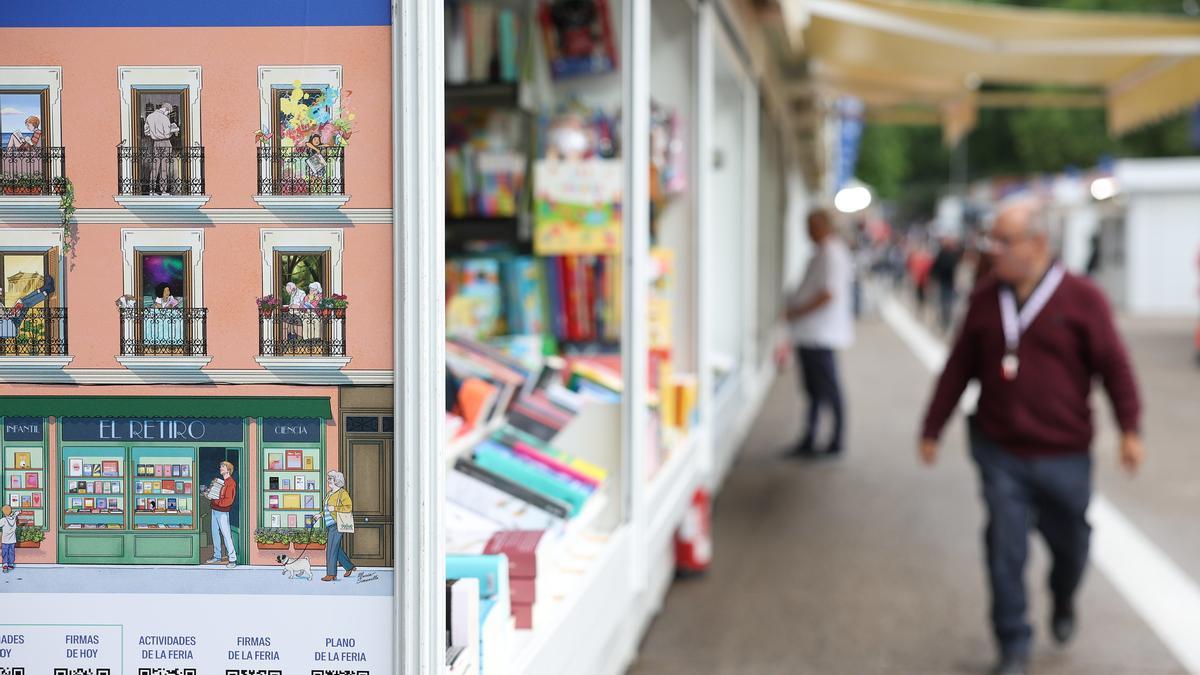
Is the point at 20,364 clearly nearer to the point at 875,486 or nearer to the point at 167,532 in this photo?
the point at 167,532

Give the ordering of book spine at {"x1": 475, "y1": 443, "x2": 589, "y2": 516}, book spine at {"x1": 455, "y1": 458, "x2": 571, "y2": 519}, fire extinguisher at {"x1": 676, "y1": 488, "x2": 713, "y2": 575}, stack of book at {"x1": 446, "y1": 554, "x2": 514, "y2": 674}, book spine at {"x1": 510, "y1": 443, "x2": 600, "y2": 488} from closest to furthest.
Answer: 1. stack of book at {"x1": 446, "y1": 554, "x2": 514, "y2": 674}
2. book spine at {"x1": 455, "y1": 458, "x2": 571, "y2": 519}
3. book spine at {"x1": 475, "y1": 443, "x2": 589, "y2": 516}
4. book spine at {"x1": 510, "y1": 443, "x2": 600, "y2": 488}
5. fire extinguisher at {"x1": 676, "y1": 488, "x2": 713, "y2": 575}

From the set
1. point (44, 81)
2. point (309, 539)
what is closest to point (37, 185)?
point (44, 81)

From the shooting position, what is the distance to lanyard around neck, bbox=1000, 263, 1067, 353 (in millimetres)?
4922

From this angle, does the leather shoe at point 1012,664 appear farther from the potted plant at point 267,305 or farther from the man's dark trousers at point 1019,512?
the potted plant at point 267,305

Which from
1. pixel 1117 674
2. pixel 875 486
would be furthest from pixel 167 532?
pixel 875 486

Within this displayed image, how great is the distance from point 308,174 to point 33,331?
0.55 meters

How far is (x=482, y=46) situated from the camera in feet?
19.5

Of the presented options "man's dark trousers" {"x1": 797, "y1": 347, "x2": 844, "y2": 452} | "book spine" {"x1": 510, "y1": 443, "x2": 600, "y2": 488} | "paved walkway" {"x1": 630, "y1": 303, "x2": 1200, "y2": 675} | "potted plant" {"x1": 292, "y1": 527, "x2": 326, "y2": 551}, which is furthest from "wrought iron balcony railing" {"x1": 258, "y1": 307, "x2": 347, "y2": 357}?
"man's dark trousers" {"x1": 797, "y1": 347, "x2": 844, "y2": 452}

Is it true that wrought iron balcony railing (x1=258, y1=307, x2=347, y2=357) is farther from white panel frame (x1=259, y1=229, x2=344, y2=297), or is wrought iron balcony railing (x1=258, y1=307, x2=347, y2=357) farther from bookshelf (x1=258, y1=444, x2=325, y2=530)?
bookshelf (x1=258, y1=444, x2=325, y2=530)

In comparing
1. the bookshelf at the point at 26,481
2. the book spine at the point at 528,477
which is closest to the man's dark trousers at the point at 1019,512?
the book spine at the point at 528,477

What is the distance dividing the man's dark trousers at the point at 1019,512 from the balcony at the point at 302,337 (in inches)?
129

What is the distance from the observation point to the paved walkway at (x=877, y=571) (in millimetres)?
5367

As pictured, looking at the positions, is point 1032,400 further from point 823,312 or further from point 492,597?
point 823,312

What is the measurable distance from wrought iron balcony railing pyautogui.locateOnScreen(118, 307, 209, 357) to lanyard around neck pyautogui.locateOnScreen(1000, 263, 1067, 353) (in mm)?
3365
